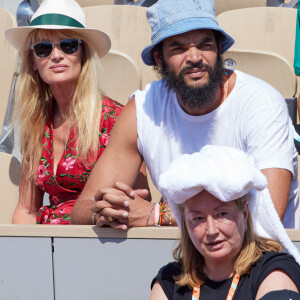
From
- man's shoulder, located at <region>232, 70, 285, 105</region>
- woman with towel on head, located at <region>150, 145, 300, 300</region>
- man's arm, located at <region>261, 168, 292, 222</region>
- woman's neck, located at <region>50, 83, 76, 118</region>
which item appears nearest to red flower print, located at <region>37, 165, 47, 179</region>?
woman's neck, located at <region>50, 83, 76, 118</region>

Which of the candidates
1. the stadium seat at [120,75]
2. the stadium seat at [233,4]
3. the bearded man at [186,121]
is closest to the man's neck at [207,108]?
the bearded man at [186,121]

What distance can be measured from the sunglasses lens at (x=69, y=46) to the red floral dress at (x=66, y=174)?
0.26 m

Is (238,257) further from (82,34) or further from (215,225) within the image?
(82,34)

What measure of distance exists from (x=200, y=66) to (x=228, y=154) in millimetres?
895

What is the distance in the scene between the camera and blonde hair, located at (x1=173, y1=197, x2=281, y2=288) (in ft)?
5.86

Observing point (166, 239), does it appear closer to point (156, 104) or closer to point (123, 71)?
point (156, 104)

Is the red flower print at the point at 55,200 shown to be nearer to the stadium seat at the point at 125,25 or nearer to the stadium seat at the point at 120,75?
the stadium seat at the point at 120,75

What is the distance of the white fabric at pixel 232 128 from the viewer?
2484 millimetres

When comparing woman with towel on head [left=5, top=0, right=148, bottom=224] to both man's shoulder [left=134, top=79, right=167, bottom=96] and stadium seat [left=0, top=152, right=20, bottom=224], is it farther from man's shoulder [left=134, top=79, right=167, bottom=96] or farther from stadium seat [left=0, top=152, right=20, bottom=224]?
man's shoulder [left=134, top=79, right=167, bottom=96]

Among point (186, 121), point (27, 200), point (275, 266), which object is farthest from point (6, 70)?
point (275, 266)

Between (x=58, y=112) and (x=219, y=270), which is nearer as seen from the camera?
(x=219, y=270)

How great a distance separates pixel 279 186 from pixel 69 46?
125 cm

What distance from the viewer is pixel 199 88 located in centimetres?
257

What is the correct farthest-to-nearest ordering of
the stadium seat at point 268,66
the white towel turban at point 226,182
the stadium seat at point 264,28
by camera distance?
1. the stadium seat at point 264,28
2. the stadium seat at point 268,66
3. the white towel turban at point 226,182
